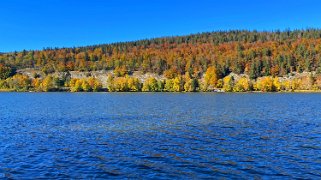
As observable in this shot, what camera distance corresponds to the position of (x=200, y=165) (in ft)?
107

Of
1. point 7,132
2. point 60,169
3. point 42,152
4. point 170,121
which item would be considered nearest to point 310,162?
point 60,169

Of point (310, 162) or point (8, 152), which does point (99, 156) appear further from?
point (310, 162)

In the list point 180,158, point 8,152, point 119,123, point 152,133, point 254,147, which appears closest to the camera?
point 180,158

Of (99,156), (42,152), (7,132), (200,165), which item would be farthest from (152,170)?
(7,132)

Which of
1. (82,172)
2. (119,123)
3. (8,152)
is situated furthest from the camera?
(119,123)

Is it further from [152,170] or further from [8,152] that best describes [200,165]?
[8,152]

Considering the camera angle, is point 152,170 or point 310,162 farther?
point 310,162

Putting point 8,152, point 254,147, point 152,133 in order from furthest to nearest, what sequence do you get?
point 152,133, point 254,147, point 8,152

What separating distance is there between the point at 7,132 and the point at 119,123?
18.2m

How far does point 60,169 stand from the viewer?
31328 millimetres

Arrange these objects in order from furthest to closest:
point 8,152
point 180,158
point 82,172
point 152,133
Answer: point 152,133
point 8,152
point 180,158
point 82,172

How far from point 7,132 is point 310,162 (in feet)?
131

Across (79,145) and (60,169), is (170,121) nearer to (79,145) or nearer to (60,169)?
(79,145)

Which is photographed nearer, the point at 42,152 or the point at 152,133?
the point at 42,152
